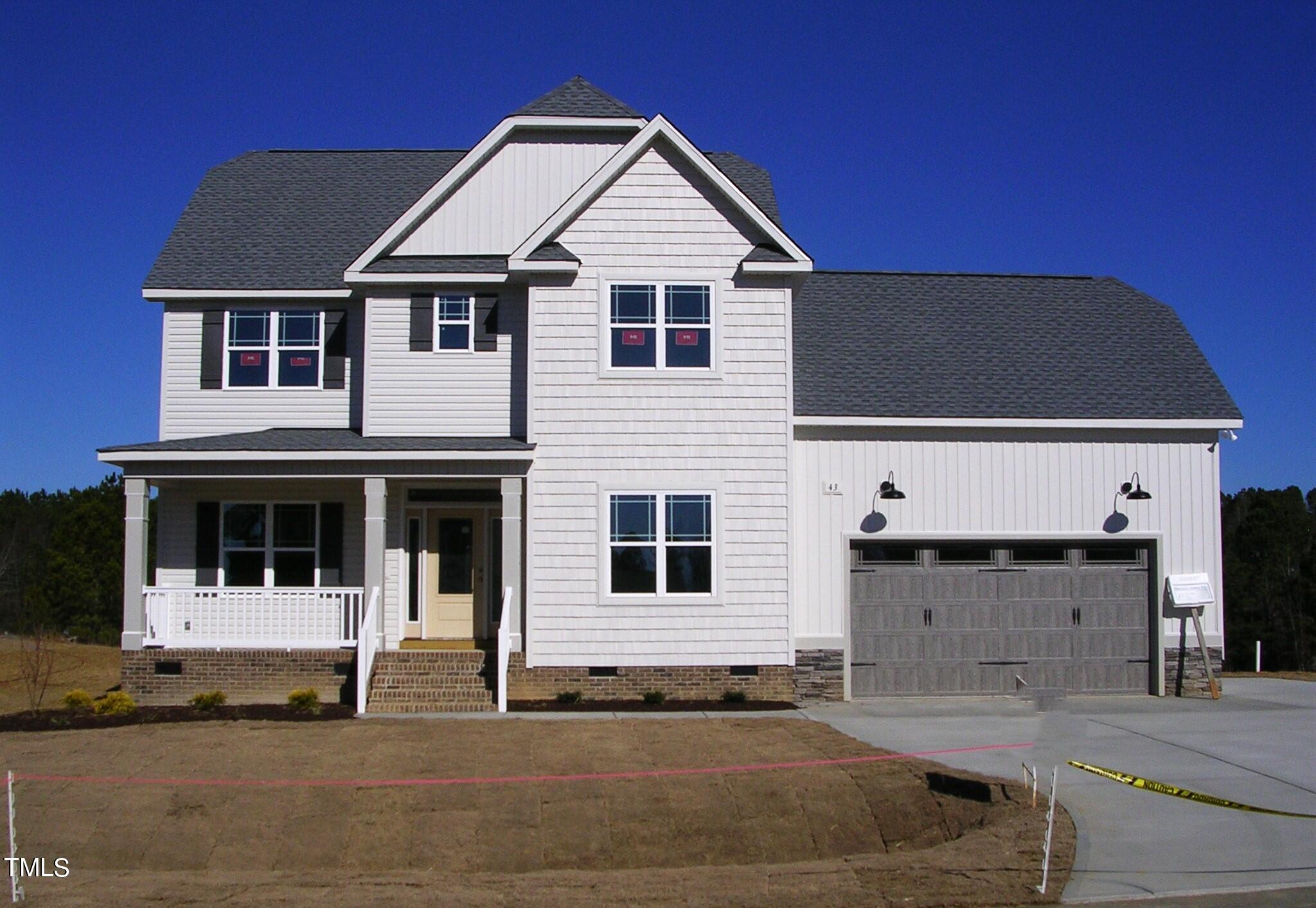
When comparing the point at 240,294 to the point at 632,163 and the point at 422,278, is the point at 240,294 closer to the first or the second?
the point at 422,278

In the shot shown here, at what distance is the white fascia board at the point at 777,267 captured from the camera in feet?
58.8

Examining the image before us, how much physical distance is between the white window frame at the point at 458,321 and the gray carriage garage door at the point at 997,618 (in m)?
6.95

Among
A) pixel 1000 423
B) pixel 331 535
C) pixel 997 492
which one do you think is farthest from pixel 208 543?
pixel 1000 423

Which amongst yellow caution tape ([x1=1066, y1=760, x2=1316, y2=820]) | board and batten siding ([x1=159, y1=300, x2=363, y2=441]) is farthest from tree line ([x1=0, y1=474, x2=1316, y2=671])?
yellow caution tape ([x1=1066, y1=760, x2=1316, y2=820])

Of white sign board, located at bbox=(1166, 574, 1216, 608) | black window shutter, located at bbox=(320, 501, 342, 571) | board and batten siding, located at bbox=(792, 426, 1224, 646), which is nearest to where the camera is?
board and batten siding, located at bbox=(792, 426, 1224, 646)

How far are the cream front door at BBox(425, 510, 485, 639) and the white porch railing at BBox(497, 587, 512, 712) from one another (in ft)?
6.40

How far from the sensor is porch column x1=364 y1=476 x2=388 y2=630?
1770 cm

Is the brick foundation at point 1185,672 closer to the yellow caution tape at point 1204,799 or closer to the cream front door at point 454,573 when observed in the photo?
the yellow caution tape at point 1204,799

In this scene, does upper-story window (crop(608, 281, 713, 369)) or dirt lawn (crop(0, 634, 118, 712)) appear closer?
upper-story window (crop(608, 281, 713, 369))

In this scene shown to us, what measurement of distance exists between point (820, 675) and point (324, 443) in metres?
8.37

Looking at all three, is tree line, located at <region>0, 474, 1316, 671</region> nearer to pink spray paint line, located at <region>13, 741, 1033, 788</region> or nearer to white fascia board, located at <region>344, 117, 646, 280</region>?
white fascia board, located at <region>344, 117, 646, 280</region>

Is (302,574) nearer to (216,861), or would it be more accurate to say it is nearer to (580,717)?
(580,717)

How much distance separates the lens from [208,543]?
1948cm

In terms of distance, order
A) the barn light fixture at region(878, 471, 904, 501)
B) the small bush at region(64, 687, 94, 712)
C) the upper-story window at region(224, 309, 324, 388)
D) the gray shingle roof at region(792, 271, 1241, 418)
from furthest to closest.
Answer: the upper-story window at region(224, 309, 324, 388)
the gray shingle roof at region(792, 271, 1241, 418)
the barn light fixture at region(878, 471, 904, 501)
the small bush at region(64, 687, 94, 712)
